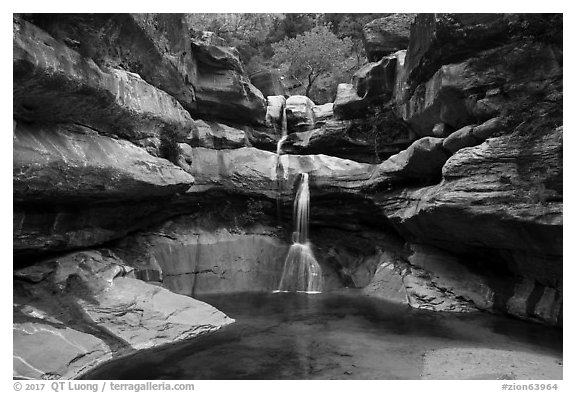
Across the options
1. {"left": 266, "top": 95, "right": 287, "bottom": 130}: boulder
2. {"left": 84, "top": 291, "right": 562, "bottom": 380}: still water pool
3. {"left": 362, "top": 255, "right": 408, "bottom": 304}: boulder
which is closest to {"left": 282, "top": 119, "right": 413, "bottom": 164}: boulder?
{"left": 266, "top": 95, "right": 287, "bottom": 130}: boulder

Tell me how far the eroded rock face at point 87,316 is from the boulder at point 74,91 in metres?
3.33

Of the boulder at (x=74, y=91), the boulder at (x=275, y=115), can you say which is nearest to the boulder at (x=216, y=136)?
the boulder at (x=275, y=115)

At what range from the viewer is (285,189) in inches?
600

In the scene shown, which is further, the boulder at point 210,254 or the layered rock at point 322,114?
the layered rock at point 322,114

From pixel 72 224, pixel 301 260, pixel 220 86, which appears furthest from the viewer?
pixel 220 86

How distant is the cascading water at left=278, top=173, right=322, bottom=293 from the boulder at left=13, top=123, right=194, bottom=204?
17.8 feet

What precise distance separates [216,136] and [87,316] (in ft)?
31.2

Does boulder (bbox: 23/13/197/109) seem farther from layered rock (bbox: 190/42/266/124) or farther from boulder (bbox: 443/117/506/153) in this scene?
boulder (bbox: 443/117/506/153)

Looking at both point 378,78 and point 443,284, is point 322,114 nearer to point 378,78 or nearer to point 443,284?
point 378,78

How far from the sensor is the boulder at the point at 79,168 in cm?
747

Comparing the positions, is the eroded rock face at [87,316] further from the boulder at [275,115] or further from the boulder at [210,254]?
the boulder at [275,115]

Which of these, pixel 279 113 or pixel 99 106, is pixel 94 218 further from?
pixel 279 113

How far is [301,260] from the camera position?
14.7 meters

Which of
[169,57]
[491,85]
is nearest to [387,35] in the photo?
[491,85]
